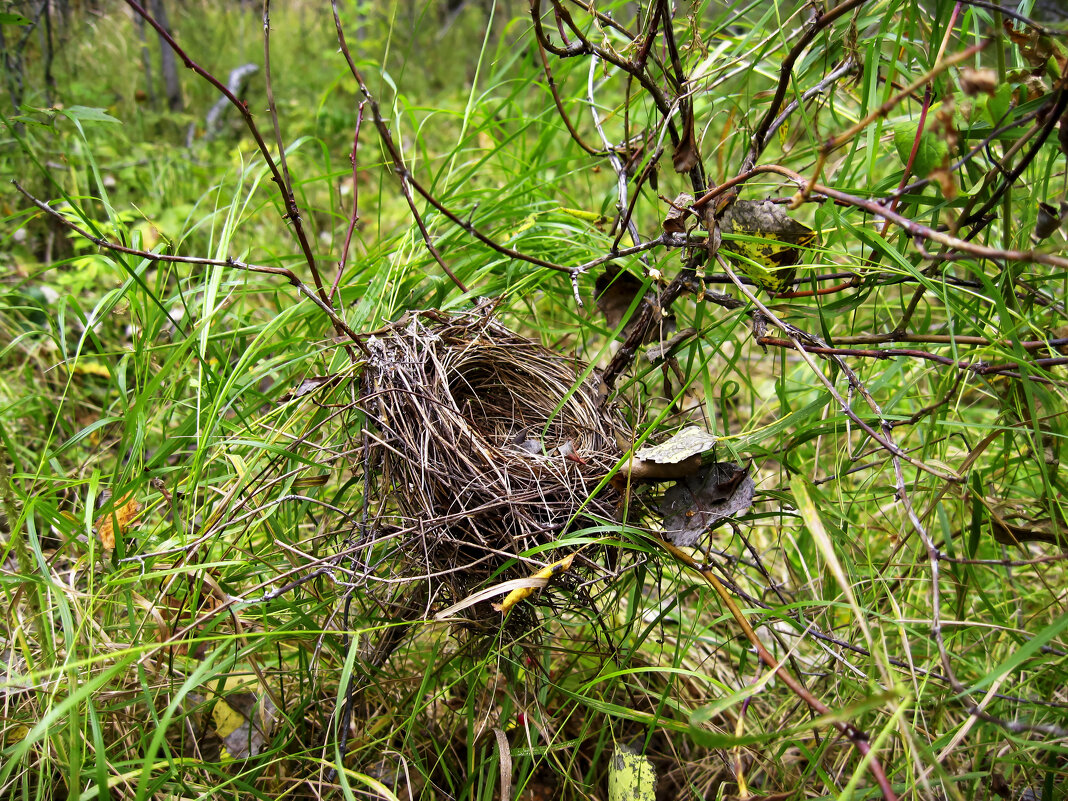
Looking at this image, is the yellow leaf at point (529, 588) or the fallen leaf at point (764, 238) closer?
the yellow leaf at point (529, 588)

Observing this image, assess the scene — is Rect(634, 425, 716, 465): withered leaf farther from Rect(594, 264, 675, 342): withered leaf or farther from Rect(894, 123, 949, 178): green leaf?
Rect(894, 123, 949, 178): green leaf

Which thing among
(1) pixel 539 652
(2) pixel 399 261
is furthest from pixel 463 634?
(2) pixel 399 261

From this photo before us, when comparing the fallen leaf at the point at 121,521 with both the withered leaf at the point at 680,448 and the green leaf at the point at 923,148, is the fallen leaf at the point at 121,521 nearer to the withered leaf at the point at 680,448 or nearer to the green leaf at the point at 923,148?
the withered leaf at the point at 680,448

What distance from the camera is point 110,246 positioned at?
3.77ft

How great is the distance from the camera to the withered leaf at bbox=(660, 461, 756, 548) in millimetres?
1159

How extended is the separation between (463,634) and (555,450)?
0.47 metres

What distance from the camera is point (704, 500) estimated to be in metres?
1.20

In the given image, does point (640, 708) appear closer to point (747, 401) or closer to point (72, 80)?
point (747, 401)

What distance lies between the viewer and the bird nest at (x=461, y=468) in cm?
119

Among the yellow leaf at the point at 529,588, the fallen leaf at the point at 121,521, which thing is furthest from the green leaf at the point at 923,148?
the fallen leaf at the point at 121,521

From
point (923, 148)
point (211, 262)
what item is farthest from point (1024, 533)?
point (211, 262)

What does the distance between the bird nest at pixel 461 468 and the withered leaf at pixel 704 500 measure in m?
0.12

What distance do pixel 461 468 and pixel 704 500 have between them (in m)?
0.45

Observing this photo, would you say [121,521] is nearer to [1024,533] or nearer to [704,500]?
[704,500]
